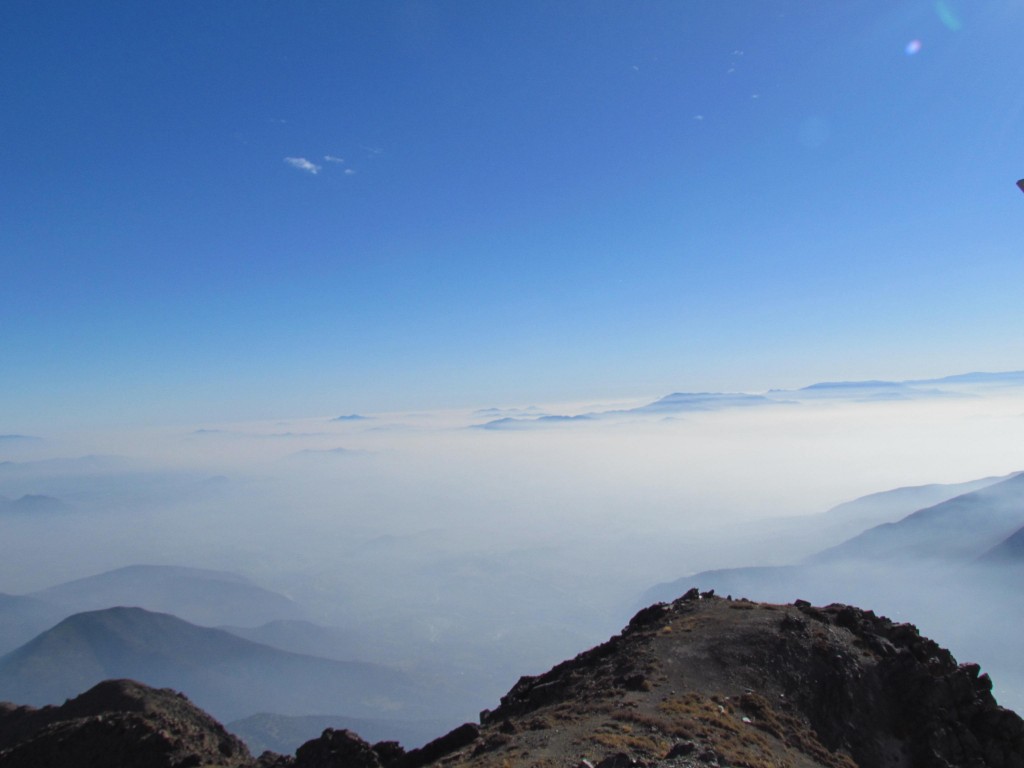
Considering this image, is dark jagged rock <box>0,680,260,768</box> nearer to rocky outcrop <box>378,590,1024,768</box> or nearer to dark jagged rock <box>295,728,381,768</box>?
dark jagged rock <box>295,728,381,768</box>

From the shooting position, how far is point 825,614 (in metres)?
38.3

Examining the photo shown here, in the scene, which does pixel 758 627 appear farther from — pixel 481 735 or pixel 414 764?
pixel 414 764

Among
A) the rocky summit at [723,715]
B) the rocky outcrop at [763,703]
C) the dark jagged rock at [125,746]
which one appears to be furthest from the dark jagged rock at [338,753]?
the dark jagged rock at [125,746]

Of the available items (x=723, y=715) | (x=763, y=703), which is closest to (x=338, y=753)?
(x=723, y=715)

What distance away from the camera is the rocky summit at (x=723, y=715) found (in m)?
24.7

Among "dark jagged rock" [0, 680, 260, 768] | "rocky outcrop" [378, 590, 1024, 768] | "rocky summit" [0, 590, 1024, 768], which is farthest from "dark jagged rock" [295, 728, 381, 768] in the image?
"dark jagged rock" [0, 680, 260, 768]

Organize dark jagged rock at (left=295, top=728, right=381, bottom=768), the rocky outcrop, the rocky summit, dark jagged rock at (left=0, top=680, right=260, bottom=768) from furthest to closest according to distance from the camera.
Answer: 1. dark jagged rock at (left=0, top=680, right=260, bottom=768)
2. dark jagged rock at (left=295, top=728, right=381, bottom=768)
3. the rocky summit
4. the rocky outcrop

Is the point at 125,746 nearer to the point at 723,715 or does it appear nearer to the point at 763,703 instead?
the point at 723,715

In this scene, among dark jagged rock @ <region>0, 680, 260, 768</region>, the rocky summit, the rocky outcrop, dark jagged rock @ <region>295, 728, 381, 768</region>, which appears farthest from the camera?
dark jagged rock @ <region>0, 680, 260, 768</region>

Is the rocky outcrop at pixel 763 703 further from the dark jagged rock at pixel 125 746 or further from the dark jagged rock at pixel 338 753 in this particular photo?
the dark jagged rock at pixel 125 746

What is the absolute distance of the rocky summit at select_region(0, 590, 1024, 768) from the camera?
24672 mm

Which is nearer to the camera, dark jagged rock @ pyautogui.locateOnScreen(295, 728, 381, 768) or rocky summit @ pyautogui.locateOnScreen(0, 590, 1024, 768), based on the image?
rocky summit @ pyautogui.locateOnScreen(0, 590, 1024, 768)

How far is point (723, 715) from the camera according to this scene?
26.7m

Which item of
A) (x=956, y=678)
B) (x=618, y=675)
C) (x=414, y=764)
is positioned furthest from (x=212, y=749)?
(x=956, y=678)
